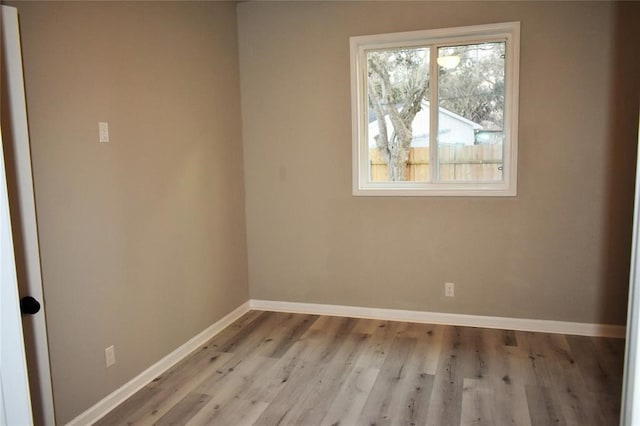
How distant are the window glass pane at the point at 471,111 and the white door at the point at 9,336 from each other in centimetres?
331

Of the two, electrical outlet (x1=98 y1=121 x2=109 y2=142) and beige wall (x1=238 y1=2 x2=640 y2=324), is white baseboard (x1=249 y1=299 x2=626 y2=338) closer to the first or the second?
beige wall (x1=238 y1=2 x2=640 y2=324)

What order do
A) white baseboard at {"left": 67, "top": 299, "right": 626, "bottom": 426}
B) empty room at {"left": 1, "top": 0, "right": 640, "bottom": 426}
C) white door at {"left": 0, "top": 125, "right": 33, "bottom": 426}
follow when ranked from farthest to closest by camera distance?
white baseboard at {"left": 67, "top": 299, "right": 626, "bottom": 426} < empty room at {"left": 1, "top": 0, "right": 640, "bottom": 426} < white door at {"left": 0, "top": 125, "right": 33, "bottom": 426}

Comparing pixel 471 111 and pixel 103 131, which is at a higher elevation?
pixel 471 111

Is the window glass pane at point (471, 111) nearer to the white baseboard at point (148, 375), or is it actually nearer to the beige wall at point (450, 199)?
the beige wall at point (450, 199)

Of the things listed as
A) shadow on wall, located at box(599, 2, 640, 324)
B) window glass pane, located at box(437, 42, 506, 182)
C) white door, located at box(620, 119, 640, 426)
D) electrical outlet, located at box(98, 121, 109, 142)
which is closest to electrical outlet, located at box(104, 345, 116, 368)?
electrical outlet, located at box(98, 121, 109, 142)

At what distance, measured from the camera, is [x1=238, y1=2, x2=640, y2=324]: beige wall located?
3305 mm

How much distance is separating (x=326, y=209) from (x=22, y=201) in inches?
96.8

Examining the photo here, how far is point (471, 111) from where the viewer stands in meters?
3.65

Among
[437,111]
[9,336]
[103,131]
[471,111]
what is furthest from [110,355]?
[471,111]

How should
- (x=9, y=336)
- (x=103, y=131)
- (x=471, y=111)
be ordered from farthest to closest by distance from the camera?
(x=471, y=111)
(x=103, y=131)
(x=9, y=336)

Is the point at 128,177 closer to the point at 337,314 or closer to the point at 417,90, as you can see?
the point at 337,314

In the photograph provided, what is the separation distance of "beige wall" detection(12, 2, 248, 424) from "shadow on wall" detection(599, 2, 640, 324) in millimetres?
2946

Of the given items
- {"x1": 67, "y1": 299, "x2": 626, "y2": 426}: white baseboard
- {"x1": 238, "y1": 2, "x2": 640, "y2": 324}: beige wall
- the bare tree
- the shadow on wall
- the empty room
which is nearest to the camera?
the empty room

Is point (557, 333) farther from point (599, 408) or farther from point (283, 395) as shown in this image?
point (283, 395)
